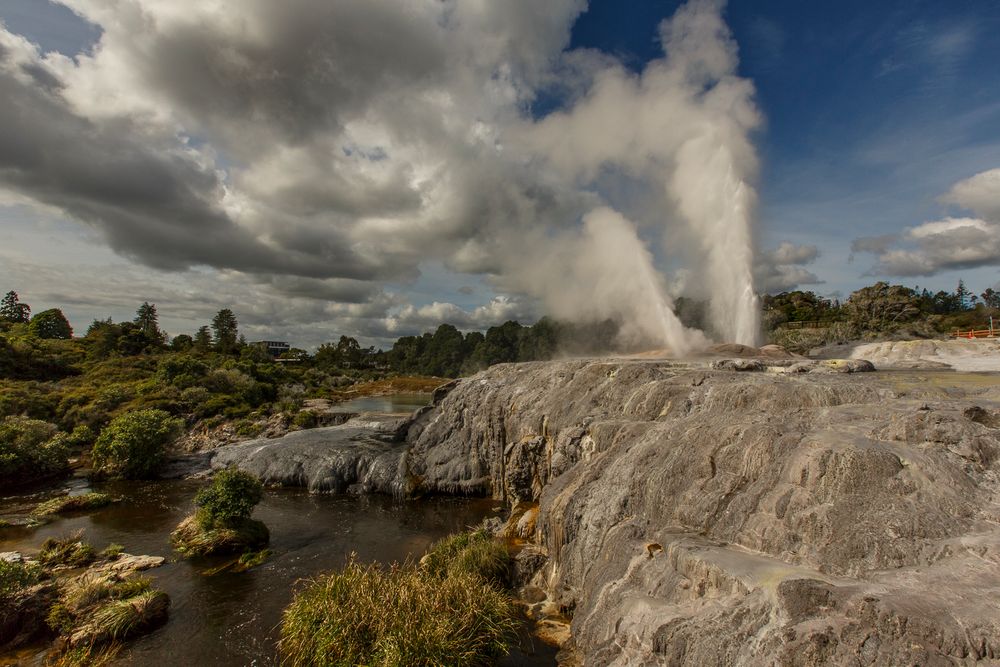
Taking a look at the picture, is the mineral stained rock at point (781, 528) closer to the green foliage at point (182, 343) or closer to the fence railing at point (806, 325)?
the fence railing at point (806, 325)

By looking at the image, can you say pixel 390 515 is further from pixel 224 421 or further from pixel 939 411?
pixel 224 421

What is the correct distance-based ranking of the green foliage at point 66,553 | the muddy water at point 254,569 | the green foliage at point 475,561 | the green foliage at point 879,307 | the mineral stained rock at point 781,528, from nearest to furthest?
the mineral stained rock at point 781,528 → the muddy water at point 254,569 → the green foliage at point 475,561 → the green foliage at point 66,553 → the green foliage at point 879,307

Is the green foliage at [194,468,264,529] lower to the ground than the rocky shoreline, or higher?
lower

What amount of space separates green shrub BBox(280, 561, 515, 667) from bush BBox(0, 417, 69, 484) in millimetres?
34349

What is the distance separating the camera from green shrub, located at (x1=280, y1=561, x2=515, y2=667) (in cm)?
1081

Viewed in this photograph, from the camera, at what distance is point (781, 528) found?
10602 mm

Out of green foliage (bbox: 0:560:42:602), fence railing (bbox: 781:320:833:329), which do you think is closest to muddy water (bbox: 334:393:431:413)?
green foliage (bbox: 0:560:42:602)

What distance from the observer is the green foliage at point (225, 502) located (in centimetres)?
2186

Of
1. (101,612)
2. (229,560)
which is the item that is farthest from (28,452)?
(101,612)

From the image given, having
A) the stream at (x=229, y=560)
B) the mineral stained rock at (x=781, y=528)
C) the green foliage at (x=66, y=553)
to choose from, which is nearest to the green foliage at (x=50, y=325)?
the stream at (x=229, y=560)

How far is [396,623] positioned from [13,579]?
13.9m

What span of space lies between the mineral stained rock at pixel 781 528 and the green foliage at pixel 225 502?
14.6 metres

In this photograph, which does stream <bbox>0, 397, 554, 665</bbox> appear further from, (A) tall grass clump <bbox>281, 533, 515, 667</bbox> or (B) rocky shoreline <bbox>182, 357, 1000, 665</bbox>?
(B) rocky shoreline <bbox>182, 357, 1000, 665</bbox>

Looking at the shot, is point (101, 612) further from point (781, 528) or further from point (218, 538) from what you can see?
point (781, 528)
